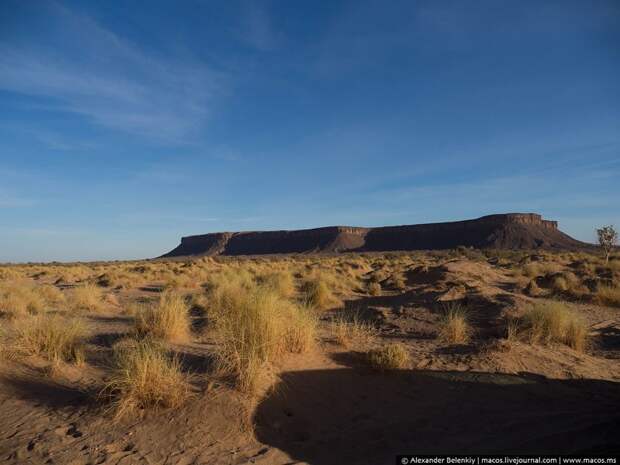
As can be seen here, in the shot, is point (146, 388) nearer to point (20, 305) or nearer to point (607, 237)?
point (20, 305)

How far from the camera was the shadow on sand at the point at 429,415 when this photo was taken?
3.91m

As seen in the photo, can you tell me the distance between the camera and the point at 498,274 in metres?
21.1

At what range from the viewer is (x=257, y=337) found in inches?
224

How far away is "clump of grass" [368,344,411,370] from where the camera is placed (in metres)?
6.00

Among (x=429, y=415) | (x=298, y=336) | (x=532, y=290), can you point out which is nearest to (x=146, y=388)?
(x=298, y=336)

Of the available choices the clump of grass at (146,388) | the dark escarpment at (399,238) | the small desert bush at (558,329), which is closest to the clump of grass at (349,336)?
the small desert bush at (558,329)

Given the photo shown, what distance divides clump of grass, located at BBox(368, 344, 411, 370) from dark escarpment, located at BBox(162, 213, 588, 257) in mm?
71878

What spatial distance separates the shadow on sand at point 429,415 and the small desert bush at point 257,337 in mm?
364

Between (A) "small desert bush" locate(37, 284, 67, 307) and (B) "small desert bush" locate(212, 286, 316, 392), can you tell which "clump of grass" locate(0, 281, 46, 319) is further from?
(B) "small desert bush" locate(212, 286, 316, 392)

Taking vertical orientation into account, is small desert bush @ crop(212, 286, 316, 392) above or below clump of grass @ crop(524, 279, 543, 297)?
above

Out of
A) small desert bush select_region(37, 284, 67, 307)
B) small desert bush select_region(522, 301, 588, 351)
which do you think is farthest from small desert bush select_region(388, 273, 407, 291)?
small desert bush select_region(37, 284, 67, 307)

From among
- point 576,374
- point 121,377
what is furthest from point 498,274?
point 121,377

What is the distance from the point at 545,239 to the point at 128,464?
3228 inches

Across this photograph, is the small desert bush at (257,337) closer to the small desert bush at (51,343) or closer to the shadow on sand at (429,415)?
the shadow on sand at (429,415)
